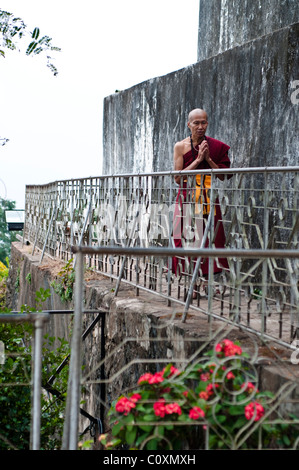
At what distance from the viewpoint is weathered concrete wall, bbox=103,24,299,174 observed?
6219 millimetres

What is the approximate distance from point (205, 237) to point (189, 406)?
1.82 metres

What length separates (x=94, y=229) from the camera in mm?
7656

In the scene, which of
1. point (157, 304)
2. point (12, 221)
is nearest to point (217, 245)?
point (157, 304)

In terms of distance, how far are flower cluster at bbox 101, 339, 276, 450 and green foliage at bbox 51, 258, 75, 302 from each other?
4.30m

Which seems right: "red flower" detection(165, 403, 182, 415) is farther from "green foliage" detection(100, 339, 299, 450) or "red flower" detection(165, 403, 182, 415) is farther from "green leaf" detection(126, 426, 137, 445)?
"green leaf" detection(126, 426, 137, 445)

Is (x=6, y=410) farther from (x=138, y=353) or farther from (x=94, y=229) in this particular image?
(x=94, y=229)

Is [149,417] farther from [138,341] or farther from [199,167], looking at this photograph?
[199,167]

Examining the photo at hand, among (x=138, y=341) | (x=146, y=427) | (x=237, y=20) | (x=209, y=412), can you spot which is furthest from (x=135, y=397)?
(x=237, y=20)

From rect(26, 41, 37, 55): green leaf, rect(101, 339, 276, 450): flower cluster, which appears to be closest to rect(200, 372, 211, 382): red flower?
rect(101, 339, 276, 450): flower cluster

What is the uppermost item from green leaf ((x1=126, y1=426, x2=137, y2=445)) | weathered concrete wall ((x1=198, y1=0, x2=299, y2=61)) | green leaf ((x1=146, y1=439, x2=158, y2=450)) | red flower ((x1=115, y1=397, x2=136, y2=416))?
weathered concrete wall ((x1=198, y1=0, x2=299, y2=61))

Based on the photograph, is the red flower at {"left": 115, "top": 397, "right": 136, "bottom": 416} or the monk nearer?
the red flower at {"left": 115, "top": 397, "right": 136, "bottom": 416}

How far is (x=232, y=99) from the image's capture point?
7305mm

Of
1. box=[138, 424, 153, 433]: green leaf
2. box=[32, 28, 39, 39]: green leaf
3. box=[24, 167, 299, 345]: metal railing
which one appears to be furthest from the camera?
box=[32, 28, 39, 39]: green leaf
